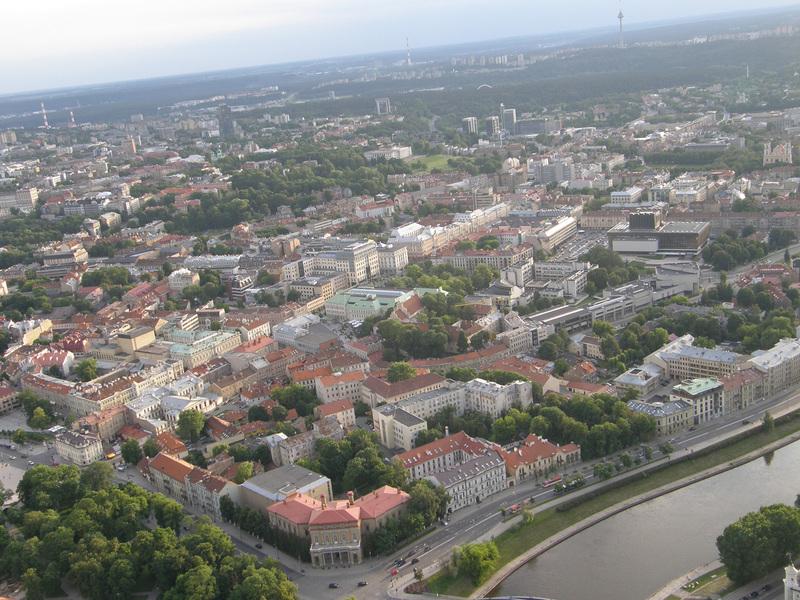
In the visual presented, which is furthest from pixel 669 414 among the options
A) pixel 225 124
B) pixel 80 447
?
pixel 225 124

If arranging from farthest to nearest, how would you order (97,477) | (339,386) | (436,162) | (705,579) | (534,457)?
1. (436,162)
2. (339,386)
3. (97,477)
4. (534,457)
5. (705,579)

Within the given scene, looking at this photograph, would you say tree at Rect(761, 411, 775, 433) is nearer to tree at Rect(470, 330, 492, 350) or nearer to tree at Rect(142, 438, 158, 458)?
tree at Rect(470, 330, 492, 350)

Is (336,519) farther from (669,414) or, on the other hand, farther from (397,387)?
(669,414)

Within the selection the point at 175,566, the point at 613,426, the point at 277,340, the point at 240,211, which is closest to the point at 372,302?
the point at 277,340

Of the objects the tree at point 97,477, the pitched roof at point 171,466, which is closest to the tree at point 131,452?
the pitched roof at point 171,466

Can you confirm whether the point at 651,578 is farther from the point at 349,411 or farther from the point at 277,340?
the point at 277,340

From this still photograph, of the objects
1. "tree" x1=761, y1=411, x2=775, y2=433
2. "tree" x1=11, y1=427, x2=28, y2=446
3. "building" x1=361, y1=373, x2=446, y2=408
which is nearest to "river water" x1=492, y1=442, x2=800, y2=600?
"tree" x1=761, y1=411, x2=775, y2=433
